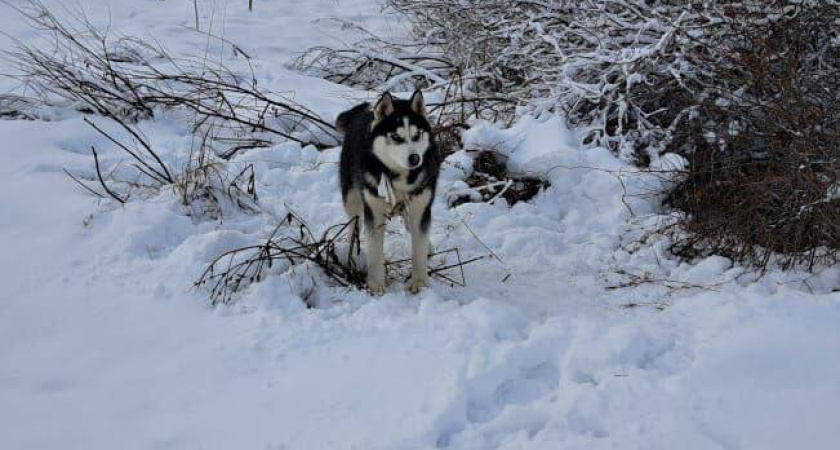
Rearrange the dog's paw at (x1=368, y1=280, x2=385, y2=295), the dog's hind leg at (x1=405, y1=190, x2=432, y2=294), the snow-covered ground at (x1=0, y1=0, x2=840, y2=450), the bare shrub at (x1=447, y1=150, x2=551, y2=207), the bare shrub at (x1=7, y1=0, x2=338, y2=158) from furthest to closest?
the bare shrub at (x1=7, y1=0, x2=338, y2=158)
the bare shrub at (x1=447, y1=150, x2=551, y2=207)
the dog's hind leg at (x1=405, y1=190, x2=432, y2=294)
the dog's paw at (x1=368, y1=280, x2=385, y2=295)
the snow-covered ground at (x1=0, y1=0, x2=840, y2=450)

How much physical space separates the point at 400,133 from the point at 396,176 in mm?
263

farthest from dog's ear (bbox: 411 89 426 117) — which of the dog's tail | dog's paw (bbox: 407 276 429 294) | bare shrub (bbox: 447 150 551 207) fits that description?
bare shrub (bbox: 447 150 551 207)

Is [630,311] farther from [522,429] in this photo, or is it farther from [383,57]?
[383,57]

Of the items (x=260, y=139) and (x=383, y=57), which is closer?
(x=260, y=139)

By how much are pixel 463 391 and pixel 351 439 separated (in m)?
0.54

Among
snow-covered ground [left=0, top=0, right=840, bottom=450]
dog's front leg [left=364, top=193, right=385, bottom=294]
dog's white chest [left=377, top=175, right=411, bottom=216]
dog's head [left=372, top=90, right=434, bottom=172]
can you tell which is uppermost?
dog's head [left=372, top=90, right=434, bottom=172]

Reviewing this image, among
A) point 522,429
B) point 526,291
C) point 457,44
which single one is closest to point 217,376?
point 522,429

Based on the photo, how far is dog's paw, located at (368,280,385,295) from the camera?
4461mm

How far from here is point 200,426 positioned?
3.31 meters

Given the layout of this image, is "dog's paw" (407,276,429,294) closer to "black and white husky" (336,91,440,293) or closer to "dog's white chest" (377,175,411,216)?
"black and white husky" (336,91,440,293)

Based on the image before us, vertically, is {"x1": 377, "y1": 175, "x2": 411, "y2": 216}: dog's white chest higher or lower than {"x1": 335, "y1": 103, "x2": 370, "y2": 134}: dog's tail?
lower

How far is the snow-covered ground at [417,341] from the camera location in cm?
322

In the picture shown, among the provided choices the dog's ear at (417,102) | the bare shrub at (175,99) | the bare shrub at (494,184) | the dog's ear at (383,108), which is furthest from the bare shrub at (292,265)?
the bare shrub at (175,99)

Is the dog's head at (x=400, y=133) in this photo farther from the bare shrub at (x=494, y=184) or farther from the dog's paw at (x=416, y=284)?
the bare shrub at (x=494, y=184)
